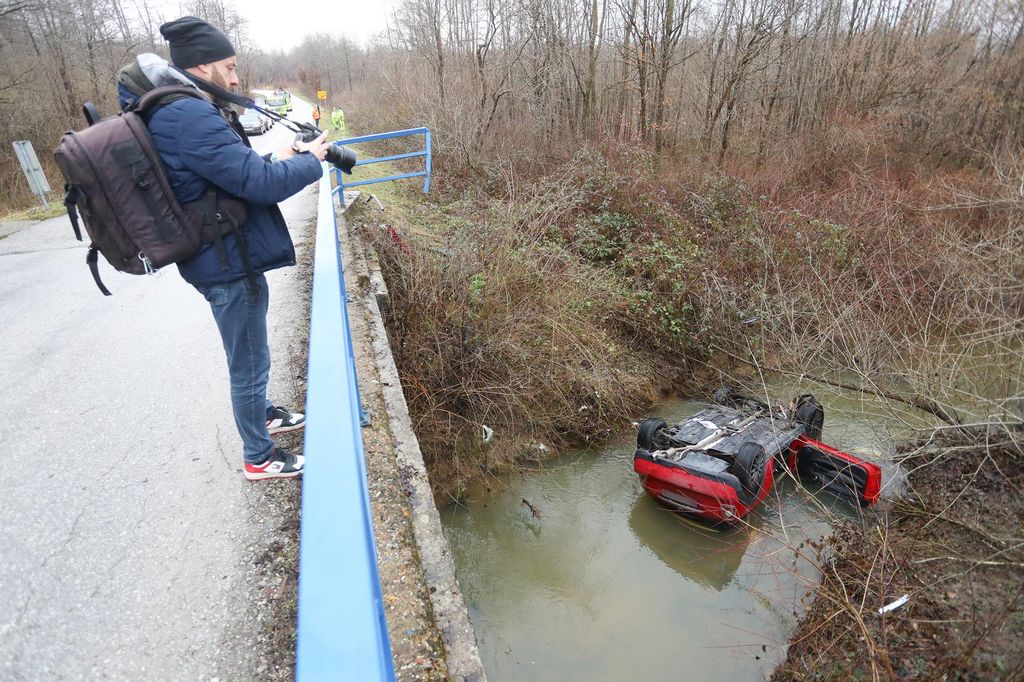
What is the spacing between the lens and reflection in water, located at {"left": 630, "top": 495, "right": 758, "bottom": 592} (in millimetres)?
6113

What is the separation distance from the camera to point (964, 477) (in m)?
6.11

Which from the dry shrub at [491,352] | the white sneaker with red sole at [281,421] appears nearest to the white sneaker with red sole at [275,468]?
the white sneaker with red sole at [281,421]

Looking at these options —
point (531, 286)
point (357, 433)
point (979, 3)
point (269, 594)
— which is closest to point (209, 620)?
point (269, 594)

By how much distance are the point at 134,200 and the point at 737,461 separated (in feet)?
18.2

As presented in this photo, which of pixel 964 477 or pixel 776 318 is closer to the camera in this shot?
pixel 964 477

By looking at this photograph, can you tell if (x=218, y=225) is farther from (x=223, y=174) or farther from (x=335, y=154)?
(x=335, y=154)

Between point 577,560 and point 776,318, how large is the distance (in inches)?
204

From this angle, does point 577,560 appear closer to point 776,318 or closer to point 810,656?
point 810,656

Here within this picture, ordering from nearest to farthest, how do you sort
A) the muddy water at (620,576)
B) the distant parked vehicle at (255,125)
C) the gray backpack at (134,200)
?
the gray backpack at (134,200) → the muddy water at (620,576) → the distant parked vehicle at (255,125)

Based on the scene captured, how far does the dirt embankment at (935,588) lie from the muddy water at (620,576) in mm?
480

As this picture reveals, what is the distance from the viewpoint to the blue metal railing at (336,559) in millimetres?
854

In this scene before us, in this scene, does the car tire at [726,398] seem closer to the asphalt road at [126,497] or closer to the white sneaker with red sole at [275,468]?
the asphalt road at [126,497]

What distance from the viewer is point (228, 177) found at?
229 centimetres

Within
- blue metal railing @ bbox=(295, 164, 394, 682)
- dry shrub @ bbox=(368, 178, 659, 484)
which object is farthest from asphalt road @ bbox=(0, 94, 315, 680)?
dry shrub @ bbox=(368, 178, 659, 484)
